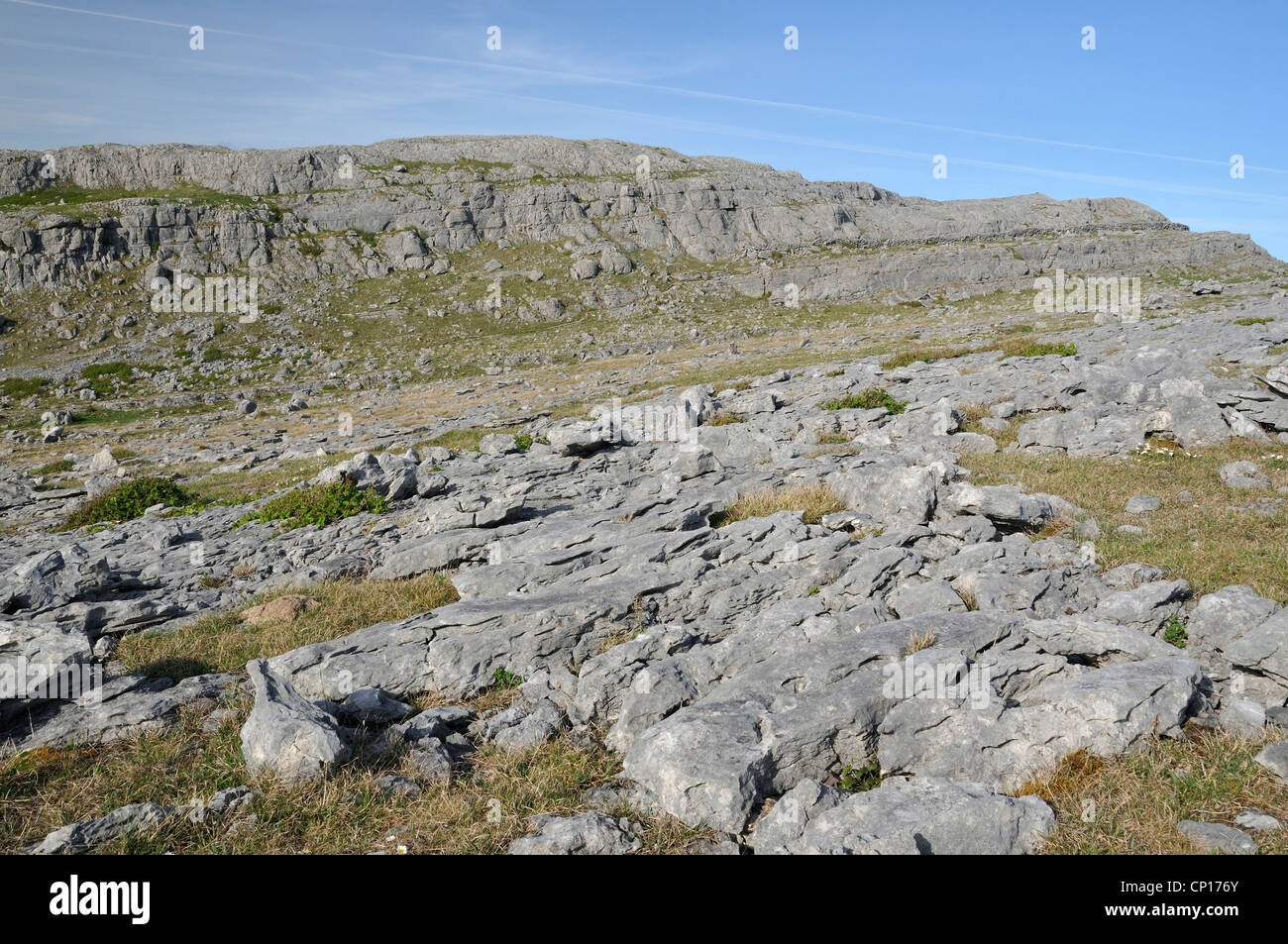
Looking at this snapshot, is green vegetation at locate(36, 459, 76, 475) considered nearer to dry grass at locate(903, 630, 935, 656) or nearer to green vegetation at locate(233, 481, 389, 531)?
green vegetation at locate(233, 481, 389, 531)

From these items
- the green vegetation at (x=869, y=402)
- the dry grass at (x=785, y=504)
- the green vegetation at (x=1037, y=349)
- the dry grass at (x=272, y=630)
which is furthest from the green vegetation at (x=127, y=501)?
the green vegetation at (x=1037, y=349)

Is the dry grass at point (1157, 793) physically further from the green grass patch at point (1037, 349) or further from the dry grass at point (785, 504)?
the green grass patch at point (1037, 349)

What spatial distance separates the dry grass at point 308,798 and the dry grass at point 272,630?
9.02ft

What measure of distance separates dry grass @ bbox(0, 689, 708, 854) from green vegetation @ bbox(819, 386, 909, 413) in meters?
19.4

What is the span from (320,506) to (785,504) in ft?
44.3

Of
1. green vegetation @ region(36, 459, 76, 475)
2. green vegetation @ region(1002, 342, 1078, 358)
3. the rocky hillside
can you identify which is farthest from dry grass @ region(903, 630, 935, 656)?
green vegetation @ region(36, 459, 76, 475)

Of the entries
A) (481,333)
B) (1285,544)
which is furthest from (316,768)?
(481,333)

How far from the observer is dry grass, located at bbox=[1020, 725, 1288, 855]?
18.0 ft

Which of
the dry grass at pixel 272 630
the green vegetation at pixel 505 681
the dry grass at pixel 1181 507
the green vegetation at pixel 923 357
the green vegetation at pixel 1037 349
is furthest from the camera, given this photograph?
the green vegetation at pixel 923 357

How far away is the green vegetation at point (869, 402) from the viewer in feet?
77.0

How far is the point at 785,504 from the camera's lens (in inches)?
520

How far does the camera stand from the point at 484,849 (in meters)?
5.89

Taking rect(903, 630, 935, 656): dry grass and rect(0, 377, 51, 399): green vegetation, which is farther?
rect(0, 377, 51, 399): green vegetation

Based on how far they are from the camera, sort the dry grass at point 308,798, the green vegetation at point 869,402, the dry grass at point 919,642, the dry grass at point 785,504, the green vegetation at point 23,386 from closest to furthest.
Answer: the dry grass at point 308,798
the dry grass at point 919,642
the dry grass at point 785,504
the green vegetation at point 869,402
the green vegetation at point 23,386
